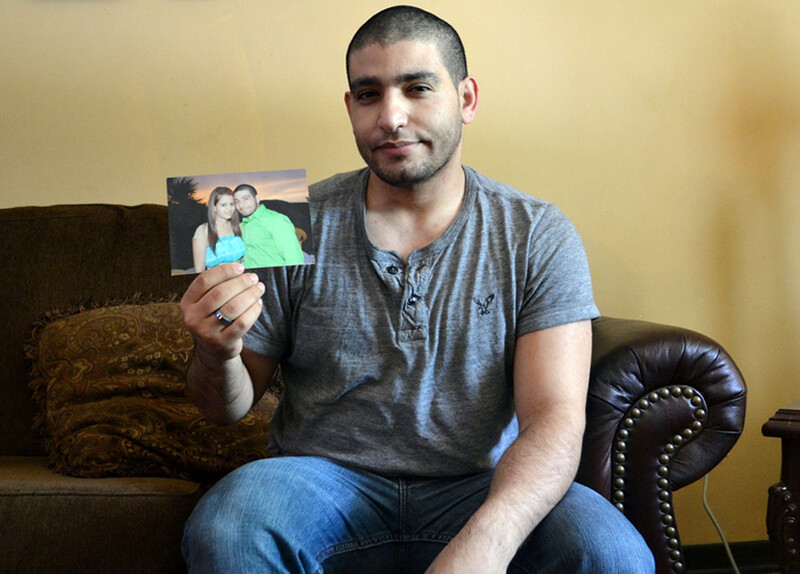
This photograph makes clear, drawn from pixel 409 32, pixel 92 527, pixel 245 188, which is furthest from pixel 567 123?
pixel 92 527

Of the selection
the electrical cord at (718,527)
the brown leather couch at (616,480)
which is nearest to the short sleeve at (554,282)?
the brown leather couch at (616,480)

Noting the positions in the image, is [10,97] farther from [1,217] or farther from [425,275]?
[425,275]

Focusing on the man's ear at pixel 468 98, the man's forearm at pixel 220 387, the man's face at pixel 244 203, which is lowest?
the man's forearm at pixel 220 387

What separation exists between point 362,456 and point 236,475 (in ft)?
0.66

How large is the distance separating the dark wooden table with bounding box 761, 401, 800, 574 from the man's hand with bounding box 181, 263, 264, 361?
88 cm

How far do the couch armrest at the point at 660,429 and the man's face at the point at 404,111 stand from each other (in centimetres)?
46

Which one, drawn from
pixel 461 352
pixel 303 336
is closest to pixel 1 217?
pixel 303 336

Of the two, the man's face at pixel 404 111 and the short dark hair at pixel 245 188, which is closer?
the short dark hair at pixel 245 188

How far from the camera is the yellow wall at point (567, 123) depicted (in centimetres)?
203

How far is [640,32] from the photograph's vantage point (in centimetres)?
207

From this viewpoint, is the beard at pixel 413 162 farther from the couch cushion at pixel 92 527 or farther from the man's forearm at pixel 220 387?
the couch cushion at pixel 92 527

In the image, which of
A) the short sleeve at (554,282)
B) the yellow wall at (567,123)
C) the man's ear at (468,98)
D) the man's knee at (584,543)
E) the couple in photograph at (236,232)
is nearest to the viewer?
the man's knee at (584,543)

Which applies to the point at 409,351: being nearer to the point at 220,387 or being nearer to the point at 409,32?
the point at 220,387

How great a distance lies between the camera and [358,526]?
3.94 ft
